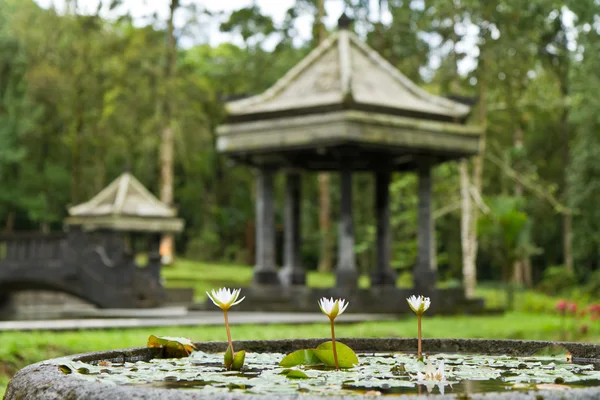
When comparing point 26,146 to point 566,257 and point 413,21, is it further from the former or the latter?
point 566,257

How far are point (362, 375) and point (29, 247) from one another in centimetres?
1768

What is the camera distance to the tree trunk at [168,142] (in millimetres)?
32656

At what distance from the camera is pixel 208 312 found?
19172 millimetres

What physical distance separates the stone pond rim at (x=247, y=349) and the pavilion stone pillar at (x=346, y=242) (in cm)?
1305

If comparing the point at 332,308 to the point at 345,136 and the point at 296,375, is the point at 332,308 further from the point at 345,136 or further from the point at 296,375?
the point at 345,136

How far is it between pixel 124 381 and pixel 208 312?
15.8m

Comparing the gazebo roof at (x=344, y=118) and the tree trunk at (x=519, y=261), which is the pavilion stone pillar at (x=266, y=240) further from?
the tree trunk at (x=519, y=261)

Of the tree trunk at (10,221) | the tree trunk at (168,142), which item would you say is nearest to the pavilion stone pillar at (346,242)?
the tree trunk at (168,142)

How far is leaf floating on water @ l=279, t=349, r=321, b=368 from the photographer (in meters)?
3.94

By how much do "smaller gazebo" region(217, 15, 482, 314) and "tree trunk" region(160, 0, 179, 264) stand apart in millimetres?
12931

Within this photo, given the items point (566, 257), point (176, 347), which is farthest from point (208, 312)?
point (566, 257)

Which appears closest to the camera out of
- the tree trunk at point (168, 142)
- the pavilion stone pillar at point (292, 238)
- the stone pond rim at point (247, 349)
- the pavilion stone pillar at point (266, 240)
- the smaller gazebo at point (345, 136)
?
the stone pond rim at point (247, 349)

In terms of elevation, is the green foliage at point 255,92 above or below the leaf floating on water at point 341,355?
above

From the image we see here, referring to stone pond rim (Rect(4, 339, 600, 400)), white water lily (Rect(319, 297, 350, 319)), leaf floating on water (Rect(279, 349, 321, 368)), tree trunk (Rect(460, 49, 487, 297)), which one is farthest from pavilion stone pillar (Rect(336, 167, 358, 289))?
white water lily (Rect(319, 297, 350, 319))
